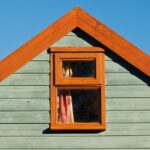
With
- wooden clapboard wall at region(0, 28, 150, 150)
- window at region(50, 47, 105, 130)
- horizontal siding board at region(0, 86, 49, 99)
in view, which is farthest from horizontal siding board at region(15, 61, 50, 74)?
horizontal siding board at region(0, 86, 49, 99)

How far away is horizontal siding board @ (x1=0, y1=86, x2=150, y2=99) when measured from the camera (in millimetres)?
7844

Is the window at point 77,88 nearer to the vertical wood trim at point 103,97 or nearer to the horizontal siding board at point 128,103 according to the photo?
the vertical wood trim at point 103,97

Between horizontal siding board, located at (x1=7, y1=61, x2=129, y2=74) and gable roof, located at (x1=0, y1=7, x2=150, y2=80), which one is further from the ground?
gable roof, located at (x1=0, y1=7, x2=150, y2=80)

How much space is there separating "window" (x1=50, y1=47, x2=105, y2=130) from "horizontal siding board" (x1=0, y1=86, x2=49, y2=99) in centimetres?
16

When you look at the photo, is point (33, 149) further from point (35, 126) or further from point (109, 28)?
point (109, 28)

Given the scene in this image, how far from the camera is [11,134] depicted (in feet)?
25.3

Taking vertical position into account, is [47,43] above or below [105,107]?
above

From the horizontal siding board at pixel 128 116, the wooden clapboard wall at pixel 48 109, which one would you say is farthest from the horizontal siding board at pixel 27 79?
the horizontal siding board at pixel 128 116

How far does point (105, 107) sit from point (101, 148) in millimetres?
686

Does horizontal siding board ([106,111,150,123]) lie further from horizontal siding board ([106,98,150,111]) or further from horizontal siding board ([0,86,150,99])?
horizontal siding board ([0,86,150,99])

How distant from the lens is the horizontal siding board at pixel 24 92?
7.84 metres

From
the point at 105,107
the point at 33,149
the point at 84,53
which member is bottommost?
the point at 33,149

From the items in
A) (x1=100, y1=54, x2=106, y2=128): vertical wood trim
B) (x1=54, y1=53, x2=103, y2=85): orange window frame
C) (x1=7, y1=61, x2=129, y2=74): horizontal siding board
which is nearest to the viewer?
(x1=100, y1=54, x2=106, y2=128): vertical wood trim

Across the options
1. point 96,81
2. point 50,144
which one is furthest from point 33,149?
point 96,81
